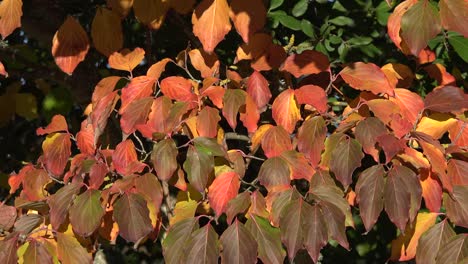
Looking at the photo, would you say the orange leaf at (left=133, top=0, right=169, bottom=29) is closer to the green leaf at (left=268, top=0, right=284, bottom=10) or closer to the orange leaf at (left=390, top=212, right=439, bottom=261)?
the green leaf at (left=268, top=0, right=284, bottom=10)

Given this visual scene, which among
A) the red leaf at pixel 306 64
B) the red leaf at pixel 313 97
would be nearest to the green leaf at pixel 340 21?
the red leaf at pixel 306 64

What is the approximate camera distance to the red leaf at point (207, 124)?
1.56 m

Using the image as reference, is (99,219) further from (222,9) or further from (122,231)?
(222,9)

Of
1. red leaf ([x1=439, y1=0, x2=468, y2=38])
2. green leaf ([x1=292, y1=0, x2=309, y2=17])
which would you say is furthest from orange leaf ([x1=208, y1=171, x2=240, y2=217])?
green leaf ([x1=292, y1=0, x2=309, y2=17])

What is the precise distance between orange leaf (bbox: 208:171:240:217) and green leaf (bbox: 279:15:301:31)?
70 cm

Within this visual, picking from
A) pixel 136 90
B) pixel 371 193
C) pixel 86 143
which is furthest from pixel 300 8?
pixel 371 193

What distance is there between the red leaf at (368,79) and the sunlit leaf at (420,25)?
0.54ft

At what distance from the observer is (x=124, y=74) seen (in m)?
2.49

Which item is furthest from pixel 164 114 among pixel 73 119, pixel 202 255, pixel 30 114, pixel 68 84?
pixel 73 119

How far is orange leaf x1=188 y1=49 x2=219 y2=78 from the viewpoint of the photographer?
1.78 metres

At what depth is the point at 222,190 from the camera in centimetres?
150

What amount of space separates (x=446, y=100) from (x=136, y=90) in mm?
721

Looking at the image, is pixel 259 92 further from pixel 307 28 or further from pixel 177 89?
pixel 307 28

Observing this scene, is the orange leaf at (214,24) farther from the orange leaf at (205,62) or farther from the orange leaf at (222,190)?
the orange leaf at (222,190)
